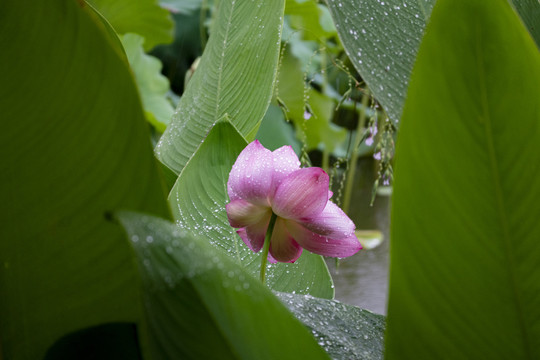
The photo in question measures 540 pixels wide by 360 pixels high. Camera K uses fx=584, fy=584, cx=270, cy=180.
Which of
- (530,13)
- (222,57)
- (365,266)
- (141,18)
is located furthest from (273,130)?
(530,13)

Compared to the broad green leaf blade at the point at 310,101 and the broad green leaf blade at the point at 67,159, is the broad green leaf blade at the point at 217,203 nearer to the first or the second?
the broad green leaf blade at the point at 67,159

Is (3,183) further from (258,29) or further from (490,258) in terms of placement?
(258,29)

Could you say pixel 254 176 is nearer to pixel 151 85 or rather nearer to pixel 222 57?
pixel 222 57

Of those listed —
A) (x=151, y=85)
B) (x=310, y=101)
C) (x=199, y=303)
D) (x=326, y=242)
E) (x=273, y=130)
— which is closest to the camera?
(x=199, y=303)

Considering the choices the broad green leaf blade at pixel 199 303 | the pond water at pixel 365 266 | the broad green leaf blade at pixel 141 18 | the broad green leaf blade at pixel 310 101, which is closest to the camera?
the broad green leaf blade at pixel 199 303

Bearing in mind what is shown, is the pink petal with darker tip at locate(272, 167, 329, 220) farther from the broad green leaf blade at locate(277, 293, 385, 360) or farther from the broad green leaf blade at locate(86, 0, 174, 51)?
the broad green leaf blade at locate(86, 0, 174, 51)

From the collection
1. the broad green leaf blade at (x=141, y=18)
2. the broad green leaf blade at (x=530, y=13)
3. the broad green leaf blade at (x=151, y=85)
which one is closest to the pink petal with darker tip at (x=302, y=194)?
the broad green leaf blade at (x=530, y=13)

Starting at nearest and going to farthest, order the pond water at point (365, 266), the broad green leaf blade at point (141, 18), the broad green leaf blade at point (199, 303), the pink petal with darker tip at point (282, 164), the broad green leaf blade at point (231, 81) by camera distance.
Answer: the broad green leaf blade at point (199, 303)
the pink petal with darker tip at point (282, 164)
the broad green leaf blade at point (231, 81)
the pond water at point (365, 266)
the broad green leaf blade at point (141, 18)
